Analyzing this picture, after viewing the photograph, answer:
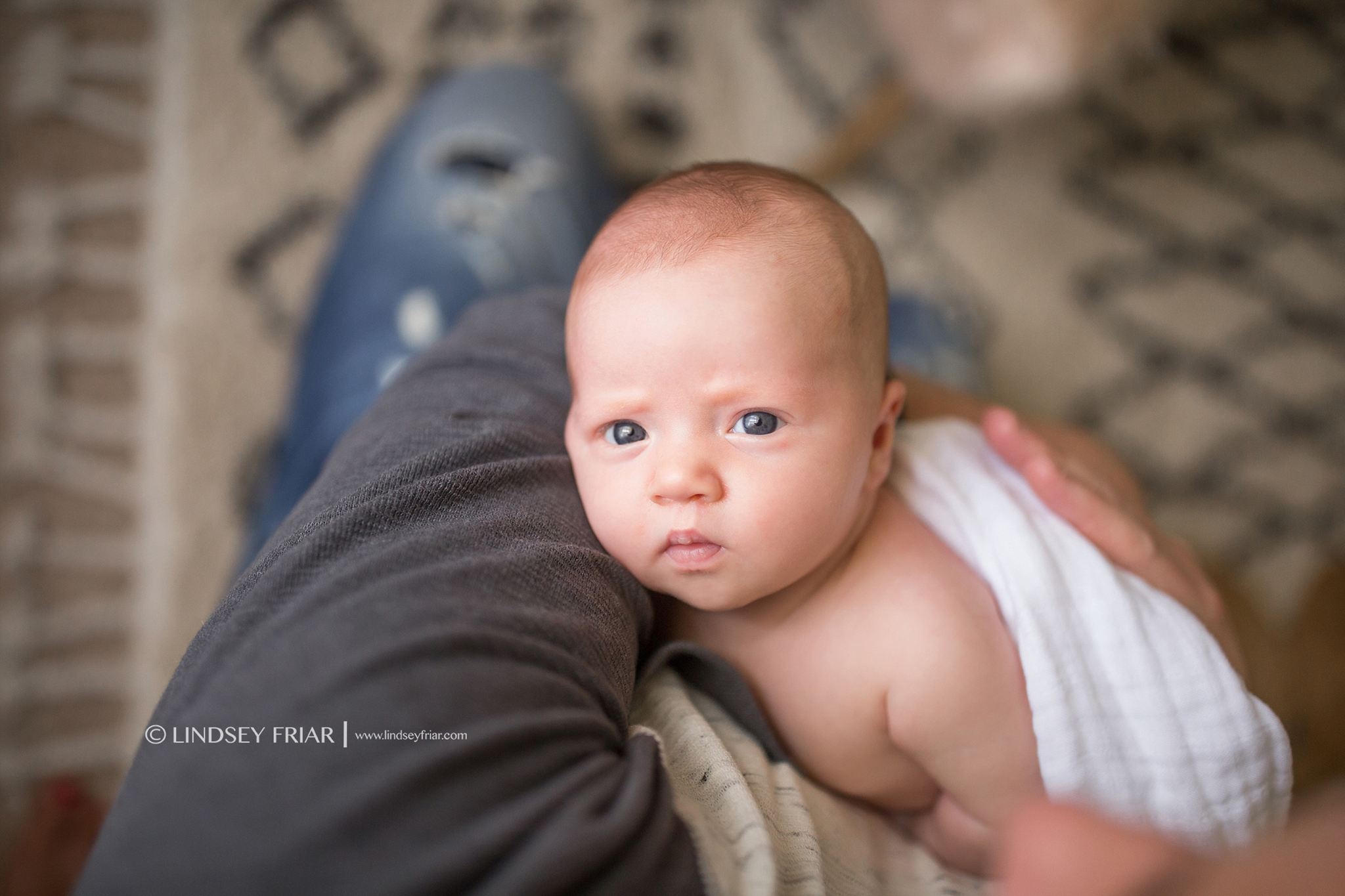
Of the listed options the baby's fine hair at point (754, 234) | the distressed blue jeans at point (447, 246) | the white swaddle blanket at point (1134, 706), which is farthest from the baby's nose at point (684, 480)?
the distressed blue jeans at point (447, 246)

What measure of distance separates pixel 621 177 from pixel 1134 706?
124 centimetres

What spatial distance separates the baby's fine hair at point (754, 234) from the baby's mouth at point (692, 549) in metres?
0.18

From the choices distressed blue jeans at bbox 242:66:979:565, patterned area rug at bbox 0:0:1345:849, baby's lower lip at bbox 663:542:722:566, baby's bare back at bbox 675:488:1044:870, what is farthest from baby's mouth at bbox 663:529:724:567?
patterned area rug at bbox 0:0:1345:849

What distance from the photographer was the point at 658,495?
60 centimetres

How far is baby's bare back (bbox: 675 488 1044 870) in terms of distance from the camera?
0.67m

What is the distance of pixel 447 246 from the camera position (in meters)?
1.11

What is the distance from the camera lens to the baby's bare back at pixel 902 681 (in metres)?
0.67

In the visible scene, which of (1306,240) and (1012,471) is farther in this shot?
(1306,240)

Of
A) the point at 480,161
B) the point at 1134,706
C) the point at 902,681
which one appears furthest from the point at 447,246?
the point at 1134,706

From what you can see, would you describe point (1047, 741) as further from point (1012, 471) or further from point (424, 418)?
point (424, 418)

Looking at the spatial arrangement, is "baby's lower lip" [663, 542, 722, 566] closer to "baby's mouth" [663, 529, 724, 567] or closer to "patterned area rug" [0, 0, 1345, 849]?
"baby's mouth" [663, 529, 724, 567]

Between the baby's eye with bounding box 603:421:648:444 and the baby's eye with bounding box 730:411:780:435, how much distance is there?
0.07 m

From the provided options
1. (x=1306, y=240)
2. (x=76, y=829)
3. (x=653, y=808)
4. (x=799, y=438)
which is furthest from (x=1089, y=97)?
(x=76, y=829)

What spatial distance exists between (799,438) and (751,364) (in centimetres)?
6
